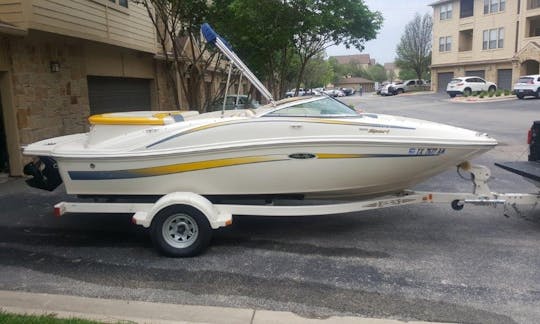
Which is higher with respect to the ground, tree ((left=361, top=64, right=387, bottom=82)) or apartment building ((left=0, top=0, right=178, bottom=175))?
tree ((left=361, top=64, right=387, bottom=82))

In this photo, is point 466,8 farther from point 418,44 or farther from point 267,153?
point 267,153

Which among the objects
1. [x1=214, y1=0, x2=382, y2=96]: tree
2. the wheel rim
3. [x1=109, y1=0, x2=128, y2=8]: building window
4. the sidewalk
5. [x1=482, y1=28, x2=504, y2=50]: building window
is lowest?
the sidewalk

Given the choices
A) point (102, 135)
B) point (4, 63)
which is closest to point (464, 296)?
point (102, 135)

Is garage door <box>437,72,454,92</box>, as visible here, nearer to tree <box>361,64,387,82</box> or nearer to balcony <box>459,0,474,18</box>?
balcony <box>459,0,474,18</box>

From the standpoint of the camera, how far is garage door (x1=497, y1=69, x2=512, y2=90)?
42875 mm

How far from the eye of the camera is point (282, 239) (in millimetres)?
5945

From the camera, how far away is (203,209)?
5234 millimetres

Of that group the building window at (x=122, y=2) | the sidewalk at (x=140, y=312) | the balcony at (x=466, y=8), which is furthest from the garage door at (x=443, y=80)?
the sidewalk at (x=140, y=312)

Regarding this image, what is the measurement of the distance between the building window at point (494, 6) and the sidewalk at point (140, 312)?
46237 mm

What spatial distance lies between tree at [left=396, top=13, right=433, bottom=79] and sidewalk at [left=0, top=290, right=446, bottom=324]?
62.9 metres

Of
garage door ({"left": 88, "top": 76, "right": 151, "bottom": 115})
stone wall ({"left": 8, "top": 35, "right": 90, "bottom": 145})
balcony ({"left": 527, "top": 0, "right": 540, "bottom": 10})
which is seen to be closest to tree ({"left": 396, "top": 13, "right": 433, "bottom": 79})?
balcony ({"left": 527, "top": 0, "right": 540, "bottom": 10})

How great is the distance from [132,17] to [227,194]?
10.9 meters

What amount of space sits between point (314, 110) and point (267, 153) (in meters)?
0.76

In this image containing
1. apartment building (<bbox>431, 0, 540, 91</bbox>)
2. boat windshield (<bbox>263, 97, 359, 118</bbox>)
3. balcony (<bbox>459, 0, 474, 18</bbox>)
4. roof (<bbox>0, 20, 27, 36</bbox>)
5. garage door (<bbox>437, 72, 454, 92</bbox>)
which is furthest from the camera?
garage door (<bbox>437, 72, 454, 92</bbox>)
